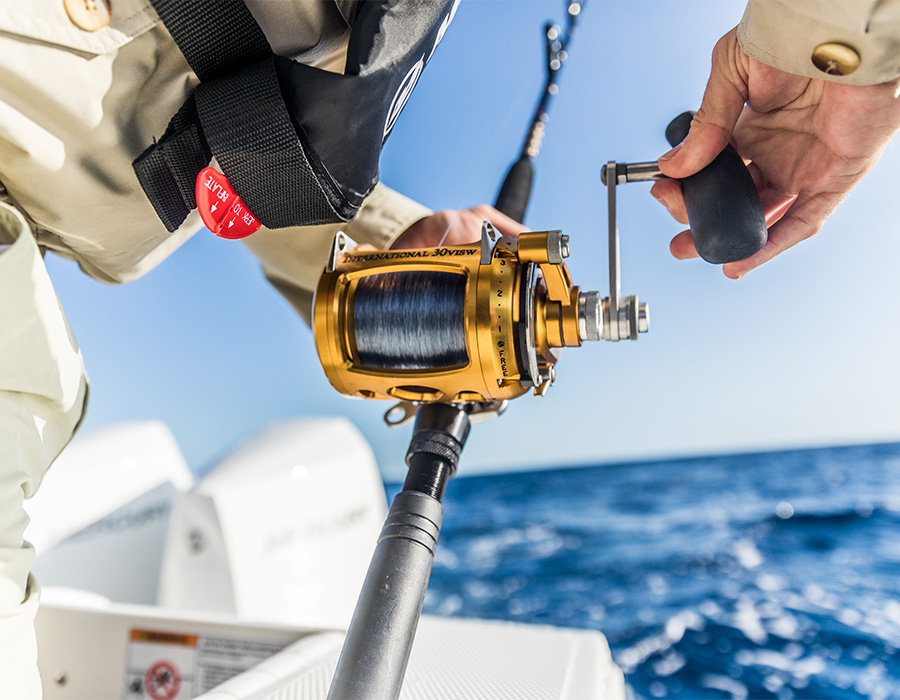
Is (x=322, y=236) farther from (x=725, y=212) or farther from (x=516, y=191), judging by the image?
(x=725, y=212)

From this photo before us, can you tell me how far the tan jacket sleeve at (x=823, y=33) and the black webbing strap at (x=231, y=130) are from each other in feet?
1.57

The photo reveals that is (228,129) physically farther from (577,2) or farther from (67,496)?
(67,496)

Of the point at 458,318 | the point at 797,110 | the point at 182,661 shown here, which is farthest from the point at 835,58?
the point at 182,661

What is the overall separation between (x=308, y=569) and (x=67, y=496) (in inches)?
26.4

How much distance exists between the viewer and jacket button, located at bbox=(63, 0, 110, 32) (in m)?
0.64

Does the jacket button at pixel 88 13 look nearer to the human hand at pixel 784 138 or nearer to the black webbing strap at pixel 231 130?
the black webbing strap at pixel 231 130

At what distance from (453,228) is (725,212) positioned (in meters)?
0.40

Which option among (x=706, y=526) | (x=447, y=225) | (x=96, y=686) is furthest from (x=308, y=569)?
(x=706, y=526)

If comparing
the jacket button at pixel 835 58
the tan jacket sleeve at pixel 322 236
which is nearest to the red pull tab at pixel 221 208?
A: the tan jacket sleeve at pixel 322 236

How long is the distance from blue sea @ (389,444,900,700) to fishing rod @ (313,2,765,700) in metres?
0.44

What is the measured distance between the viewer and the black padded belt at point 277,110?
2.31ft

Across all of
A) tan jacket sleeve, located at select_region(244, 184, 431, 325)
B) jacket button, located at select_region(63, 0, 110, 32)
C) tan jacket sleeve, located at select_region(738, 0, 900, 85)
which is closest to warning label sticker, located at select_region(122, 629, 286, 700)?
tan jacket sleeve, located at select_region(244, 184, 431, 325)

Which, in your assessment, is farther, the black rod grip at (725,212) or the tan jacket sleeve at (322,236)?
the tan jacket sleeve at (322,236)

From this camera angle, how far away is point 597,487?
1728 cm
